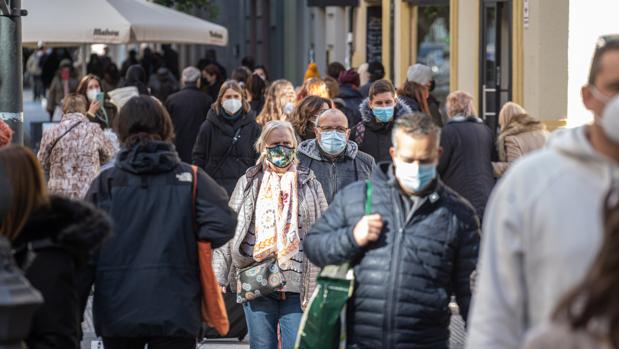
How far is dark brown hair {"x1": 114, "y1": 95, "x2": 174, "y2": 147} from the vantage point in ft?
21.6

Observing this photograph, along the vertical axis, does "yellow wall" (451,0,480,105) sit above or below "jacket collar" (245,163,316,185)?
above

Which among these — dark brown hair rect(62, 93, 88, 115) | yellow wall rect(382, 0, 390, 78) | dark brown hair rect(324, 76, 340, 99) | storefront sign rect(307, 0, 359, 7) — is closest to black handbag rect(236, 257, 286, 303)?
dark brown hair rect(62, 93, 88, 115)

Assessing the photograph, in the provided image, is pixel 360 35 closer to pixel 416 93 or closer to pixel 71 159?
pixel 416 93

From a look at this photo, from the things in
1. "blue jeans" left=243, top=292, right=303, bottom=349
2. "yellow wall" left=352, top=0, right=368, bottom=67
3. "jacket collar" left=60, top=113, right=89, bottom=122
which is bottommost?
"blue jeans" left=243, top=292, right=303, bottom=349

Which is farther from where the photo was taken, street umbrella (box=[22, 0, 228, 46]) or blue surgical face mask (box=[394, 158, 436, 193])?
street umbrella (box=[22, 0, 228, 46])

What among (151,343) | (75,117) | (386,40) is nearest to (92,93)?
(75,117)

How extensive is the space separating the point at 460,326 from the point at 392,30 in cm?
1588

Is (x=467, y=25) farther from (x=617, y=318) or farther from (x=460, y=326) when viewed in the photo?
(x=617, y=318)

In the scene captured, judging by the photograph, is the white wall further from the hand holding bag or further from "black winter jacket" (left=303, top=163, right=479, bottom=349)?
"black winter jacket" (left=303, top=163, right=479, bottom=349)

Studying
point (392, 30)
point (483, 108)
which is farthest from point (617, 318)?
point (392, 30)

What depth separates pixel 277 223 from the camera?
8.18 m

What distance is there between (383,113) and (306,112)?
608 mm

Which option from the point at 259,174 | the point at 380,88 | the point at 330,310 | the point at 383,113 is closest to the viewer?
the point at 330,310

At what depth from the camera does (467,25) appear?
853 inches
